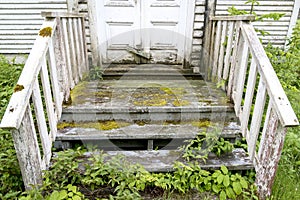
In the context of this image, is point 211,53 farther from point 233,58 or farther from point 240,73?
point 240,73

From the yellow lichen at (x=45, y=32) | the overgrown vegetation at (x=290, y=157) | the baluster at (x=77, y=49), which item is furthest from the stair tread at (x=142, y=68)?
the yellow lichen at (x=45, y=32)

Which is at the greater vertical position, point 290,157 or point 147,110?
point 147,110

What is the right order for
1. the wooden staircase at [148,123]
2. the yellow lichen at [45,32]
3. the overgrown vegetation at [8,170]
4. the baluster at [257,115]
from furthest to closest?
the wooden staircase at [148,123] → the yellow lichen at [45,32] → the baluster at [257,115] → the overgrown vegetation at [8,170]

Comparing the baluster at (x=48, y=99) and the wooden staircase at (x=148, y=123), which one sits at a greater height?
the baluster at (x=48, y=99)

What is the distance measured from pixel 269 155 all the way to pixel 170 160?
2.55 feet

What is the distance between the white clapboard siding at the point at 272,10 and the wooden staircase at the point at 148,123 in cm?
144

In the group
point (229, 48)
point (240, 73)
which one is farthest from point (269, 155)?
point (229, 48)

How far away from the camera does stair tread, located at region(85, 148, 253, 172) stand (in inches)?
82.4

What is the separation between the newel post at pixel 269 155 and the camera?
1.79 meters

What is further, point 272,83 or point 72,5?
point 72,5

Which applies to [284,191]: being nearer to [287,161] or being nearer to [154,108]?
[287,161]

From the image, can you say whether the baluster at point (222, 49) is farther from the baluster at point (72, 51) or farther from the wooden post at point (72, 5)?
the wooden post at point (72, 5)

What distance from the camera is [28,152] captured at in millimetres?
1727

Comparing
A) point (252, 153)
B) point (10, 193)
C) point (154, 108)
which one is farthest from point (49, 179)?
point (252, 153)
